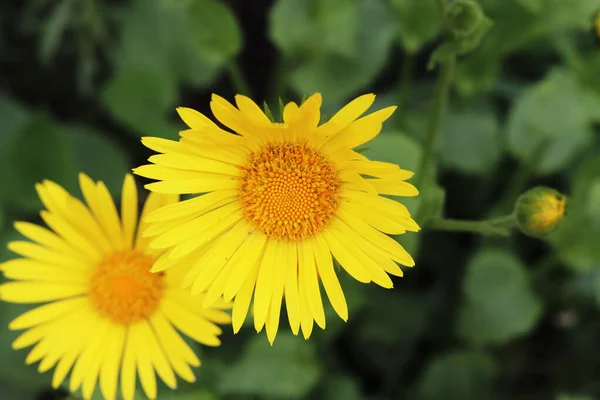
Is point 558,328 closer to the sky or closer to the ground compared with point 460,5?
closer to the ground

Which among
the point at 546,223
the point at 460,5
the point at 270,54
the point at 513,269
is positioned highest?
the point at 270,54

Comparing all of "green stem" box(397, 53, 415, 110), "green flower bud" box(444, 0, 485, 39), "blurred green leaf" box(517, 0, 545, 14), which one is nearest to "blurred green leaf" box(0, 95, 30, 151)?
"green stem" box(397, 53, 415, 110)

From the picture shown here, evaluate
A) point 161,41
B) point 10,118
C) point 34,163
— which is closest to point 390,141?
point 161,41

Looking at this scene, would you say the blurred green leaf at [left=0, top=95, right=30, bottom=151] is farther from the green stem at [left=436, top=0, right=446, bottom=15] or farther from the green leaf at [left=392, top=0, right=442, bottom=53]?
the green stem at [left=436, top=0, right=446, bottom=15]

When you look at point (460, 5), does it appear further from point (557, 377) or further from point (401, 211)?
point (557, 377)

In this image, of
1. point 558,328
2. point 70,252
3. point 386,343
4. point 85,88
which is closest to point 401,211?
point 70,252

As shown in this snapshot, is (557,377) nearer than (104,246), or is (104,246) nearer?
(104,246)
